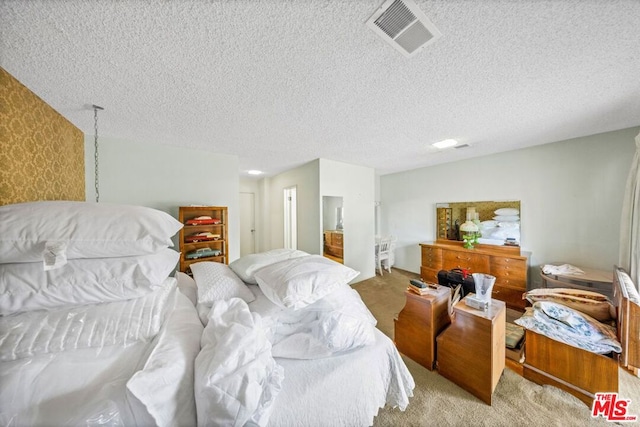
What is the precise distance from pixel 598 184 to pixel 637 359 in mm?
2289

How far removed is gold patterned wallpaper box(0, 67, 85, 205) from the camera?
48.3 inches

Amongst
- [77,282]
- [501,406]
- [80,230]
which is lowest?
[501,406]

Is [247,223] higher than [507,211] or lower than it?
lower

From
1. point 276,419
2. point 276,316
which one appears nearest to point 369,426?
point 276,419

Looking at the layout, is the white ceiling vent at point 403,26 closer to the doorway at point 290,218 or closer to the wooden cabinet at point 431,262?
the doorway at point 290,218

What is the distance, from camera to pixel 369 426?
98 centimetres

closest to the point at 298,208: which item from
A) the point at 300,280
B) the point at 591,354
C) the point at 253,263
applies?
the point at 253,263

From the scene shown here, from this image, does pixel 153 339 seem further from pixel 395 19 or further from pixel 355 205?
pixel 355 205

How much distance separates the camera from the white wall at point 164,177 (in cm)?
236

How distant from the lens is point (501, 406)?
4.58 ft

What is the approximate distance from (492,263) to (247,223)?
5140 millimetres

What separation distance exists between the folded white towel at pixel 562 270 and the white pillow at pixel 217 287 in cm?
355

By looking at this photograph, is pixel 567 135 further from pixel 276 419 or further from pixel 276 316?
pixel 276 419

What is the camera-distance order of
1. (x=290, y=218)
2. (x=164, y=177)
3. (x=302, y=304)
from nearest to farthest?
(x=302, y=304), (x=164, y=177), (x=290, y=218)
